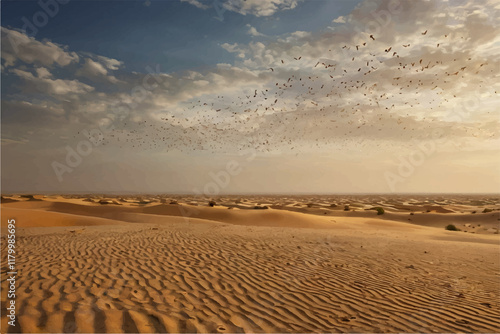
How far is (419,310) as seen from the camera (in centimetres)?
541

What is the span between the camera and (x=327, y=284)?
6.78 m

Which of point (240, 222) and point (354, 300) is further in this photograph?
point (240, 222)

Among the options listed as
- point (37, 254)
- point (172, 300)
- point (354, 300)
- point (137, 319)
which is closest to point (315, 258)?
point (354, 300)

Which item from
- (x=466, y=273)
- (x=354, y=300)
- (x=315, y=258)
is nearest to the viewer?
(x=354, y=300)

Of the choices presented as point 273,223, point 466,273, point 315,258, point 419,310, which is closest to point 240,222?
point 273,223

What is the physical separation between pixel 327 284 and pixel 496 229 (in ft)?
75.9

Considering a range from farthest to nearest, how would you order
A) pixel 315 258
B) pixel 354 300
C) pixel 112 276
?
pixel 315 258, pixel 112 276, pixel 354 300

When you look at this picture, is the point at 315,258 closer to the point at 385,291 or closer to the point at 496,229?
the point at 385,291

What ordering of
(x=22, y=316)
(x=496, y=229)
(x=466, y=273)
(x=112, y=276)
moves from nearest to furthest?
1. (x=22, y=316)
2. (x=112, y=276)
3. (x=466, y=273)
4. (x=496, y=229)

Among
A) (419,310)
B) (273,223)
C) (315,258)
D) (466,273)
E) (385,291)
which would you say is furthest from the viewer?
(273,223)

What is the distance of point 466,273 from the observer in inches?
320

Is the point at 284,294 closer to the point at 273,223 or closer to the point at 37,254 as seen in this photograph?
the point at 37,254

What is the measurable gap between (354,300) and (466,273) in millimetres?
4472

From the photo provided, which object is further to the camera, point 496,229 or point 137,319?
point 496,229
